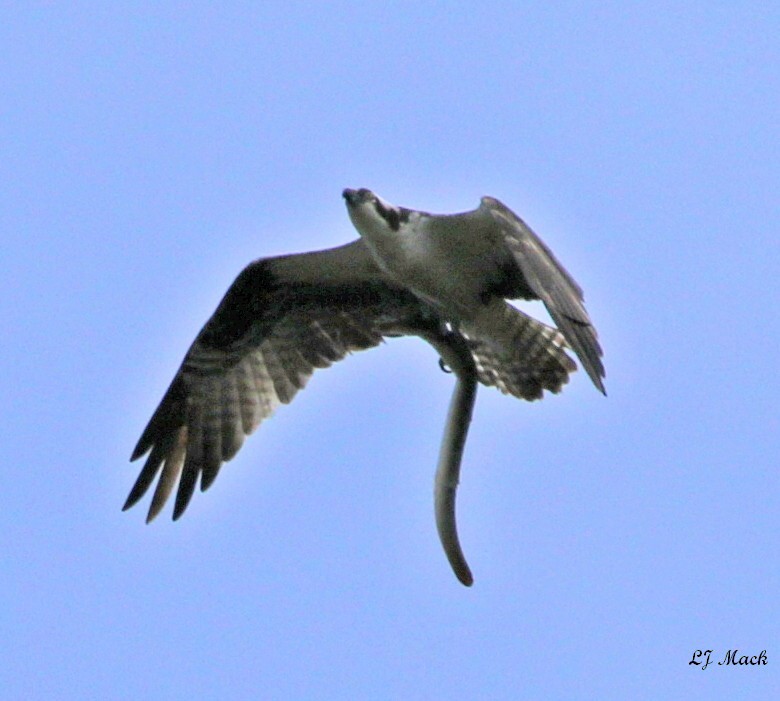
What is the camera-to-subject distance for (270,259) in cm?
924

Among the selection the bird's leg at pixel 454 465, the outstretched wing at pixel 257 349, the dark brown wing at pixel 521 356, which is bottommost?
the bird's leg at pixel 454 465

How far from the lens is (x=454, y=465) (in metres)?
8.05

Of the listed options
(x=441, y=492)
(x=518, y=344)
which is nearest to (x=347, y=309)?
(x=518, y=344)

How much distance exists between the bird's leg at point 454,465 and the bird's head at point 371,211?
0.87 metres

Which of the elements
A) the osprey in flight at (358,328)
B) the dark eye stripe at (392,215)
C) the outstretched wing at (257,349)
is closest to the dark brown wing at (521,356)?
the osprey in flight at (358,328)

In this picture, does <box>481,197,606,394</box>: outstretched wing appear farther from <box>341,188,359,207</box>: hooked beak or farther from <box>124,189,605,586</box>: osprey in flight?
<box>341,188,359,207</box>: hooked beak

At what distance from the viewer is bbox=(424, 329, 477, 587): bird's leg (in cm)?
789

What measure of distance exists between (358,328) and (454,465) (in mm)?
1635

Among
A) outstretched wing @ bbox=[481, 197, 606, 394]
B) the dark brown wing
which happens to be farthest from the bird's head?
the dark brown wing

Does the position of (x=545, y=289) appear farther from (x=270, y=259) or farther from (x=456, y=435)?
(x=270, y=259)

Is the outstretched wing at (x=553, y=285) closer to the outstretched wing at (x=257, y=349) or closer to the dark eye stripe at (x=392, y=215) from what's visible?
the dark eye stripe at (x=392, y=215)

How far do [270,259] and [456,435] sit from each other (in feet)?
5.90

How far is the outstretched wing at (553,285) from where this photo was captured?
708 centimetres

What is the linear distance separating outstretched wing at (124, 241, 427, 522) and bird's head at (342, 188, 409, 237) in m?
0.79
